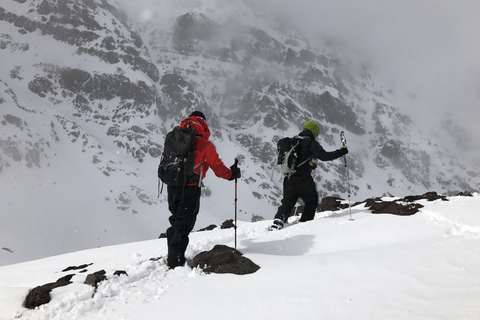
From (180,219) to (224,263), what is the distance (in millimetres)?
1115

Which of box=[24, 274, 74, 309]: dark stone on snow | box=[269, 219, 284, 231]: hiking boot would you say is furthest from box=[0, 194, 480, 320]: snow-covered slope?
box=[269, 219, 284, 231]: hiking boot

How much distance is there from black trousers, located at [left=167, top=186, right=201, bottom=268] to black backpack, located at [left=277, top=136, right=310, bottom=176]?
106 inches

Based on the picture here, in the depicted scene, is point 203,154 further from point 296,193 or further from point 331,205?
point 331,205

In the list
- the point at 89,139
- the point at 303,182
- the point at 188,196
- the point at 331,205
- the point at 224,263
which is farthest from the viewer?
the point at 89,139

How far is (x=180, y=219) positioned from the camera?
4.32m

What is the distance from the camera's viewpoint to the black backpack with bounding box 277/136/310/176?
6.49m

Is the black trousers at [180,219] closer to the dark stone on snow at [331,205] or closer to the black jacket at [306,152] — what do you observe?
the black jacket at [306,152]

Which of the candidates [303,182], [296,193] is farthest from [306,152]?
[296,193]

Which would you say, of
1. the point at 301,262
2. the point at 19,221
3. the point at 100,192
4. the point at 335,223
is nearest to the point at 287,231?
the point at 335,223

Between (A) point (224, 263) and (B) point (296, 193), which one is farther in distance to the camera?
(B) point (296, 193)

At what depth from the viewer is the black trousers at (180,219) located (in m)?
4.15

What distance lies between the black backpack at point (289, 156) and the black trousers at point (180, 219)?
2.68 metres

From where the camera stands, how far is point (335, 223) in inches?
231

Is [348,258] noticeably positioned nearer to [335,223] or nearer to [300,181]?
[335,223]
